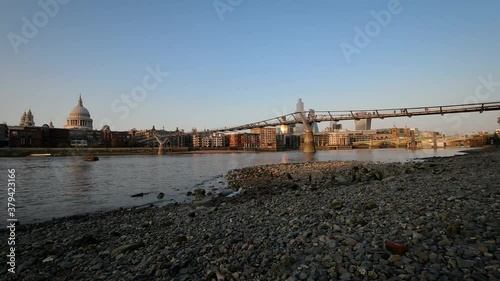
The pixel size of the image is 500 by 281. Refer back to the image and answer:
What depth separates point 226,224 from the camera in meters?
7.17

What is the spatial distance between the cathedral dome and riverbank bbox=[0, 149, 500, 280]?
168 metres

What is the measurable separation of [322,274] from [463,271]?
62.9 inches

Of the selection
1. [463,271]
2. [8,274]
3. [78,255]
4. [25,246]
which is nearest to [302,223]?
[463,271]

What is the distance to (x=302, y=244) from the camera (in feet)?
16.2

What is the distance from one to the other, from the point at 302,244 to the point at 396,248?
1481mm

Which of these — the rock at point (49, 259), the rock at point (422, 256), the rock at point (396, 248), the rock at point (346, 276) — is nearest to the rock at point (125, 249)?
the rock at point (49, 259)

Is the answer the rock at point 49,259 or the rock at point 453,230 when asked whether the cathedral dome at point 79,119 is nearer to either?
the rock at point 49,259

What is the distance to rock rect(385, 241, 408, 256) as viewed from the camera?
3.96m

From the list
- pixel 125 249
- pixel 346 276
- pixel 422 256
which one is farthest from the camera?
pixel 125 249

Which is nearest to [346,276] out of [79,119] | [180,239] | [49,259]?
[180,239]

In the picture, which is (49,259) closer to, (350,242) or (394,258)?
(350,242)

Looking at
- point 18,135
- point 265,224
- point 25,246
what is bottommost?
point 25,246

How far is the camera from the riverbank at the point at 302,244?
3760 mm

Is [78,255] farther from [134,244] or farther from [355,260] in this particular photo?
[355,260]
